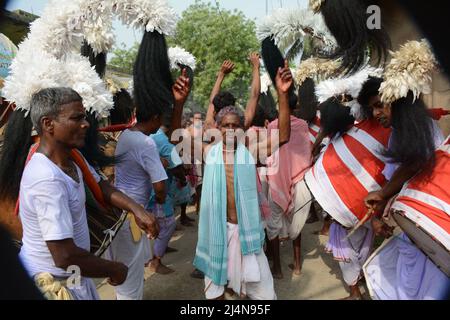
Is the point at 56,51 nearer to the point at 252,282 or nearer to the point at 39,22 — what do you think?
the point at 39,22

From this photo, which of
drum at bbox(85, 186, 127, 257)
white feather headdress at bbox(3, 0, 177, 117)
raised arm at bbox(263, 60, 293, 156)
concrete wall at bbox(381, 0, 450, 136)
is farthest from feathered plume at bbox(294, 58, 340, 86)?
drum at bbox(85, 186, 127, 257)

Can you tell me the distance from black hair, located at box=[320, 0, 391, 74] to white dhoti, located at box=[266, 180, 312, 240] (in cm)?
175

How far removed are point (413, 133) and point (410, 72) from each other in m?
0.35

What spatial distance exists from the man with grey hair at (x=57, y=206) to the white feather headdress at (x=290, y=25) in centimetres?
180

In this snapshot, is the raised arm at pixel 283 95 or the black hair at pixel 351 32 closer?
the black hair at pixel 351 32

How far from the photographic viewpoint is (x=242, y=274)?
111 inches

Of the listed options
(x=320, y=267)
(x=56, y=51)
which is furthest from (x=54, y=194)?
(x=320, y=267)

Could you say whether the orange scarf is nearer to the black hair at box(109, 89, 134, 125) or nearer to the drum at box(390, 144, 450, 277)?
the drum at box(390, 144, 450, 277)

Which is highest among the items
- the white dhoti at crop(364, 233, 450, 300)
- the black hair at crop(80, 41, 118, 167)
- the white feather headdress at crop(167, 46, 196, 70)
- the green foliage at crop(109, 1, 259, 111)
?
the green foliage at crop(109, 1, 259, 111)

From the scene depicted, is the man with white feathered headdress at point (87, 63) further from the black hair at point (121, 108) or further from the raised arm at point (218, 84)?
the black hair at point (121, 108)

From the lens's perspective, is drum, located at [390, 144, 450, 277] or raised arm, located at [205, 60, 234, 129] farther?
raised arm, located at [205, 60, 234, 129]

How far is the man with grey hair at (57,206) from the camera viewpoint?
165cm

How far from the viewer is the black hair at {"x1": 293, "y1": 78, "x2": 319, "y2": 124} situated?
4.56m

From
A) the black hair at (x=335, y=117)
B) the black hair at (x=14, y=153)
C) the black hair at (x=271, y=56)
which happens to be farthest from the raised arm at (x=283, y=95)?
the black hair at (x=14, y=153)
